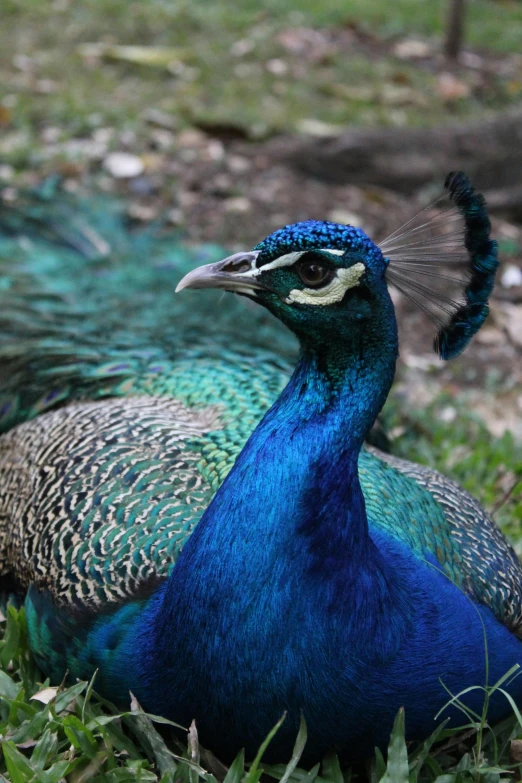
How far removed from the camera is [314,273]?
1.45 meters

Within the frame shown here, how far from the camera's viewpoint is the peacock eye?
1.45m

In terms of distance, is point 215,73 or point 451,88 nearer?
Result: point 215,73

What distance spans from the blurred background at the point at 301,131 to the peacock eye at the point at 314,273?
53.4 inches

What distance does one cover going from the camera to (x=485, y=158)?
4578mm

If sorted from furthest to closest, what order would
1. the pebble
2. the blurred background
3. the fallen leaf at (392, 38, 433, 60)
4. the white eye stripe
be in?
1. the fallen leaf at (392, 38, 433, 60)
2. the pebble
3. the blurred background
4. the white eye stripe

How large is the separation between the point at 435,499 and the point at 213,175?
2.74 meters

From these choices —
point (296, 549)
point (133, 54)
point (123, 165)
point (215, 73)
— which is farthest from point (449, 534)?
point (133, 54)

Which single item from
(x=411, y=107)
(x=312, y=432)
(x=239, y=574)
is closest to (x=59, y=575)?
(x=239, y=574)

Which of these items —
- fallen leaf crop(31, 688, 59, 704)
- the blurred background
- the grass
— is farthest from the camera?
the grass

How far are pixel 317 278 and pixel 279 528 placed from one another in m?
0.39

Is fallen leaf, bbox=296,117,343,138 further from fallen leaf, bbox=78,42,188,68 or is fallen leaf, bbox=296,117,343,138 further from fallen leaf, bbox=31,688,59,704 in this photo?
fallen leaf, bbox=31,688,59,704

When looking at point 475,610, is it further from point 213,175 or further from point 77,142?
point 77,142

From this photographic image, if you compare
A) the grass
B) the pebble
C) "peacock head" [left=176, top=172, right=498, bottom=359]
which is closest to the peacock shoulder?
"peacock head" [left=176, top=172, right=498, bottom=359]

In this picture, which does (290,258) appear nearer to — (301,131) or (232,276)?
(232,276)
